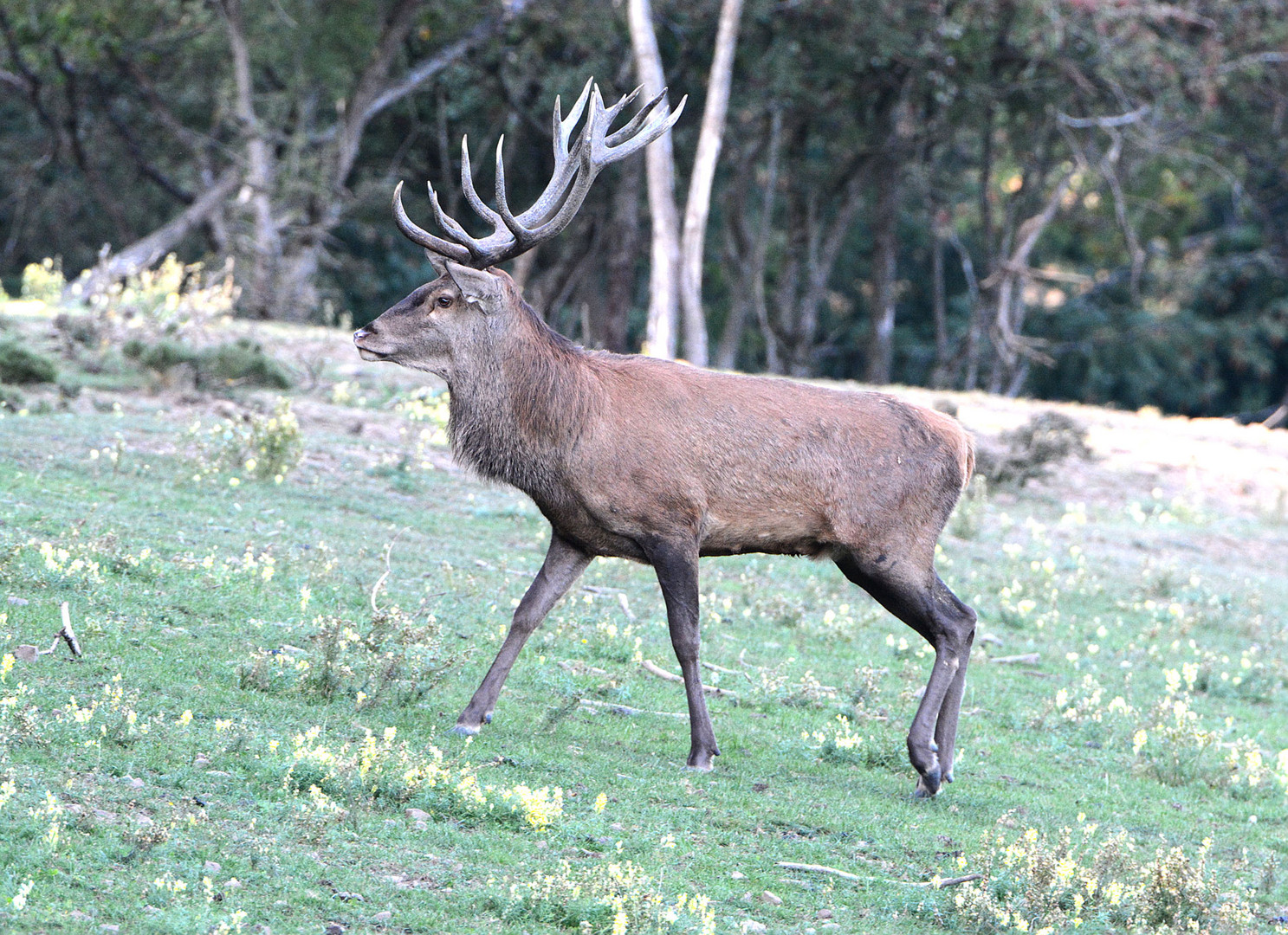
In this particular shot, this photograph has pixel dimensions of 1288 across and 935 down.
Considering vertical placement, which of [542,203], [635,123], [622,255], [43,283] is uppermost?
[635,123]

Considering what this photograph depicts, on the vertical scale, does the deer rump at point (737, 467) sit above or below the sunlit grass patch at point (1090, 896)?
above

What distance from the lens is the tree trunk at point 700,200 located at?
74.2 feet

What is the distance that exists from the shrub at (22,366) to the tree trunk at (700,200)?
10.5 m

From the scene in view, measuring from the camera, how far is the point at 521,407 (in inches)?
289

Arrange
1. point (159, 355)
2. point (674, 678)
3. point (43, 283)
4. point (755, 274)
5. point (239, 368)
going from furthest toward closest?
1. point (755, 274)
2. point (43, 283)
3. point (239, 368)
4. point (159, 355)
5. point (674, 678)

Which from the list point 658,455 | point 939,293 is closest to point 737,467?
point 658,455

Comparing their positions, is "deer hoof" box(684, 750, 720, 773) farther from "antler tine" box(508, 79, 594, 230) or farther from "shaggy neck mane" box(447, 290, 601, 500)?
"antler tine" box(508, 79, 594, 230)

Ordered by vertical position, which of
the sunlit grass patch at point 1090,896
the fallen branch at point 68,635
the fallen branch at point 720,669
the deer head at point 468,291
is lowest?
the fallen branch at point 720,669

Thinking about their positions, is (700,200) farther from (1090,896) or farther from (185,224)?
Answer: (1090,896)

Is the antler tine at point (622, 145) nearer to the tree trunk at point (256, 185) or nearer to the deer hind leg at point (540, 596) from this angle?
the deer hind leg at point (540, 596)

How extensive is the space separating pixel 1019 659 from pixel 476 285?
506cm

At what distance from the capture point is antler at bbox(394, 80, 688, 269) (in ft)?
23.7

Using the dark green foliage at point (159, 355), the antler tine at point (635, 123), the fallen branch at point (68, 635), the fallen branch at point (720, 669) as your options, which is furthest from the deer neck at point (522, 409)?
the dark green foliage at point (159, 355)

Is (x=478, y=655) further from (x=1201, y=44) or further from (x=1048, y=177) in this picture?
(x=1048, y=177)
